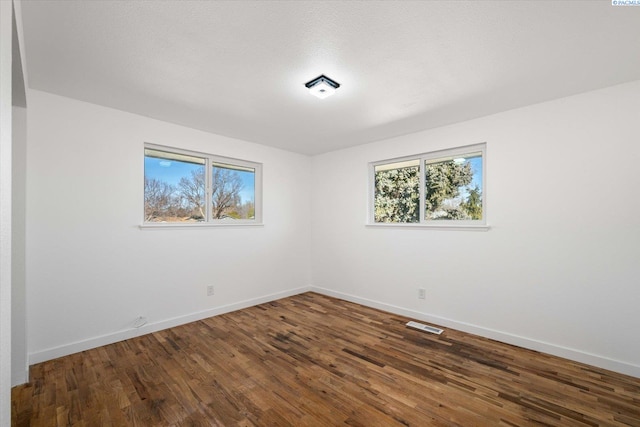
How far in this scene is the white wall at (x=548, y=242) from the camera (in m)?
2.38

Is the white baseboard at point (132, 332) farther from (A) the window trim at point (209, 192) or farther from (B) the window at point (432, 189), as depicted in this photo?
(B) the window at point (432, 189)

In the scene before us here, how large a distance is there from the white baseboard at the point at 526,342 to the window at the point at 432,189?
3.84ft

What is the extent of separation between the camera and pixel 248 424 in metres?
1.78

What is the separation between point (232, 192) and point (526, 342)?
3.97 metres

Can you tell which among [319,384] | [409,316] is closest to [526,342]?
[409,316]

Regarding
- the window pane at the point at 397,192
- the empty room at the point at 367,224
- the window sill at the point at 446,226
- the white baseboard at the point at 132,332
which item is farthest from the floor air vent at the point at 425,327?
the white baseboard at the point at 132,332

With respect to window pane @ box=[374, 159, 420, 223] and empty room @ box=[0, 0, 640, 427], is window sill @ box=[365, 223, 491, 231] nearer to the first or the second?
empty room @ box=[0, 0, 640, 427]

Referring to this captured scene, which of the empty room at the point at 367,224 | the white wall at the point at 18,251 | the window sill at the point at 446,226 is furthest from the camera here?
the window sill at the point at 446,226

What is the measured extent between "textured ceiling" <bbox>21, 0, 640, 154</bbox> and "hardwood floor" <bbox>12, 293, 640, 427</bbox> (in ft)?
8.08

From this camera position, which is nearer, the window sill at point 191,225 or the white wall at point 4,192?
the white wall at point 4,192

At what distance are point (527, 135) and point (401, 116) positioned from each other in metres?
1.27

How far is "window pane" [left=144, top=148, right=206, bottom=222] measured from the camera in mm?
3299

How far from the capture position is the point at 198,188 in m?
3.73

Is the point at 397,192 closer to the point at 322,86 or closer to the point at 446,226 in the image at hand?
the point at 446,226
